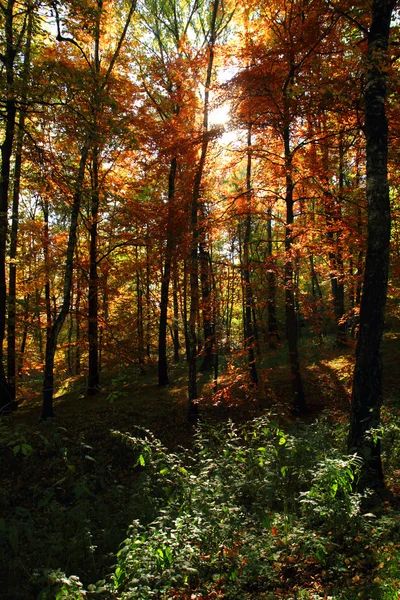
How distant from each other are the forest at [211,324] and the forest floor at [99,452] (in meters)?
0.06

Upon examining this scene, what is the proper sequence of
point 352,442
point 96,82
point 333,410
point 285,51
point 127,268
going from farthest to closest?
1. point 127,268
2. point 333,410
3. point 285,51
4. point 96,82
5. point 352,442

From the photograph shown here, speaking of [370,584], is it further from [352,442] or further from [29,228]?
[29,228]

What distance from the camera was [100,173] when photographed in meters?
16.1

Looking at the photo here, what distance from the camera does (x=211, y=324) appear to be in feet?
37.5

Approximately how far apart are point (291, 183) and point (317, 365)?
8.88m

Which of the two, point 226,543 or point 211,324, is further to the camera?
point 211,324

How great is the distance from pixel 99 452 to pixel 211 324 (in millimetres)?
4992

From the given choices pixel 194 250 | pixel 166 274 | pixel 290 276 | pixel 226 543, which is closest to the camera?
pixel 226 543

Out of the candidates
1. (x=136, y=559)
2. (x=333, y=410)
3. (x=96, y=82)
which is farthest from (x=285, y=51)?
(x=136, y=559)

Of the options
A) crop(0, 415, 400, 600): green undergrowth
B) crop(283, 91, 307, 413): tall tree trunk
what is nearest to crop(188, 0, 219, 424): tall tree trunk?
crop(283, 91, 307, 413): tall tree trunk

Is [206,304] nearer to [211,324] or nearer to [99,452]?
[211,324]

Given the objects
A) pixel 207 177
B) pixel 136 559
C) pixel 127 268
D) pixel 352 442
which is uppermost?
pixel 207 177

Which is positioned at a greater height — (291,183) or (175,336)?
(291,183)

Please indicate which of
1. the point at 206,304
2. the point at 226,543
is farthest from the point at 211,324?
the point at 226,543
